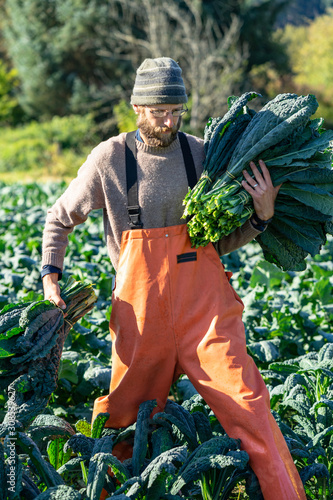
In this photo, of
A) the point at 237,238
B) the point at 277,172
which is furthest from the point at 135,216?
the point at 277,172

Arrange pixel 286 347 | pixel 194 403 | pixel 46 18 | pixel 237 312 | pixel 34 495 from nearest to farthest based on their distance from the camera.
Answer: pixel 34 495
pixel 237 312
pixel 194 403
pixel 286 347
pixel 46 18

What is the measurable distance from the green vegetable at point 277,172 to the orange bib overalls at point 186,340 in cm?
18

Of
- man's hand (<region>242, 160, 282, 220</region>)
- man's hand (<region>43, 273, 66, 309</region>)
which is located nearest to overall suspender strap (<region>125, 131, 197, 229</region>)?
man's hand (<region>242, 160, 282, 220</region>)

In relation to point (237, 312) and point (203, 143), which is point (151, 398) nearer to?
point (237, 312)

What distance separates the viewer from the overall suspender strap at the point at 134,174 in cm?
274

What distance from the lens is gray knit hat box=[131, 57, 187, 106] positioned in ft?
8.81

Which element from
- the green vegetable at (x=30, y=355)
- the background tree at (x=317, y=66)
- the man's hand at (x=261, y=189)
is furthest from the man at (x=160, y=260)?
the background tree at (x=317, y=66)

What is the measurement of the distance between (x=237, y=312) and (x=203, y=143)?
33.5 inches

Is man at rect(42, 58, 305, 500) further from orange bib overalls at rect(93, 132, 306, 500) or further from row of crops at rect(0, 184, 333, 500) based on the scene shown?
row of crops at rect(0, 184, 333, 500)

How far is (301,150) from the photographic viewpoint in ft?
8.87

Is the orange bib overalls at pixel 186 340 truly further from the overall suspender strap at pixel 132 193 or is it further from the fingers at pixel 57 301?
the fingers at pixel 57 301

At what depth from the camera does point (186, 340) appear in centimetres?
271

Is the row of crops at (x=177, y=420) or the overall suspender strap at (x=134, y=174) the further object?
the overall suspender strap at (x=134, y=174)

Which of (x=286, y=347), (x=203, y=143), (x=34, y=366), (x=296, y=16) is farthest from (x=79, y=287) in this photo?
(x=296, y=16)
